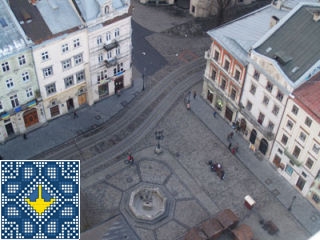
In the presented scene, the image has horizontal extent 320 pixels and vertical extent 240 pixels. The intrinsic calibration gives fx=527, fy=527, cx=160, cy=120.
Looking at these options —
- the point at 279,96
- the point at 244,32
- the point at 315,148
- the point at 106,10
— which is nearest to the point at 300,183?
the point at 315,148

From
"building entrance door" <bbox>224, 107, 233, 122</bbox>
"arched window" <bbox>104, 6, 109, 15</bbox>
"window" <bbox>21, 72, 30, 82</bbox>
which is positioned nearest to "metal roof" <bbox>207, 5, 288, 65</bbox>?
"building entrance door" <bbox>224, 107, 233, 122</bbox>

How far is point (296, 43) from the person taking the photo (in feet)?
263

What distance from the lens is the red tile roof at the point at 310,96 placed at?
250ft

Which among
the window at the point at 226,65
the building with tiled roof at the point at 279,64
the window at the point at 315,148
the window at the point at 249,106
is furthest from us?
the window at the point at 226,65

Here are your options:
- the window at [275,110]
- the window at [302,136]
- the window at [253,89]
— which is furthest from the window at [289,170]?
the window at [253,89]

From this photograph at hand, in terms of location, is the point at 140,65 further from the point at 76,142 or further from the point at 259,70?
the point at 259,70

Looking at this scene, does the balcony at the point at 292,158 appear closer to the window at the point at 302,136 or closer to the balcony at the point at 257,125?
the balcony at the point at 257,125

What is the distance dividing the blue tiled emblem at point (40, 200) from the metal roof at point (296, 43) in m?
46.8

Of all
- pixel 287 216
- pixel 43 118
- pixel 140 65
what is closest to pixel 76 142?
pixel 43 118

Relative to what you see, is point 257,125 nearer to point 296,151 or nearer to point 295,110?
point 296,151

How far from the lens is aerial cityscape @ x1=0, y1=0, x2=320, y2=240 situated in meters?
80.6

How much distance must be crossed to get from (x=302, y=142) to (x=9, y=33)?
47866mm

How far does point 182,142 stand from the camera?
307ft

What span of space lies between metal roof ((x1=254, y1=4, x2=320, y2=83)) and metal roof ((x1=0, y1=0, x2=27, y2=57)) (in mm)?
36547
